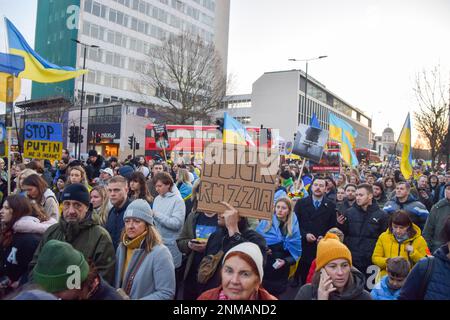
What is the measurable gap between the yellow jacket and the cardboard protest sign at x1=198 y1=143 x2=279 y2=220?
183cm

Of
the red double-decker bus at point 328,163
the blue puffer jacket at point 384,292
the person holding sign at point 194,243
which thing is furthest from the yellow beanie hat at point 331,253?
the red double-decker bus at point 328,163

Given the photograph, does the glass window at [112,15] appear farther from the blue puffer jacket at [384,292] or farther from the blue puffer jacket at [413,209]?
the blue puffer jacket at [384,292]

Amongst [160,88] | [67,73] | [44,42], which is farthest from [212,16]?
[67,73]

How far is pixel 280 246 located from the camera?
488 cm

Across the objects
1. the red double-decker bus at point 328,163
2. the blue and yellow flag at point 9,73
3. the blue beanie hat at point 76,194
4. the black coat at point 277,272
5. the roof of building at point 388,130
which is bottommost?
the black coat at point 277,272

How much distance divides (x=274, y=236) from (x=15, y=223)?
119 inches

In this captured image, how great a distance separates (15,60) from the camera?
334 inches

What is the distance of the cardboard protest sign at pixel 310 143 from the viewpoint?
8297 mm

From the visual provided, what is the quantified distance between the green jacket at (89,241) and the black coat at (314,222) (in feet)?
11.6

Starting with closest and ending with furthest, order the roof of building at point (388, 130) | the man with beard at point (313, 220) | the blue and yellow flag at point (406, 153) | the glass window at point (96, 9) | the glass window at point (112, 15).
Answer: the man with beard at point (313, 220) → the blue and yellow flag at point (406, 153) → the glass window at point (96, 9) → the glass window at point (112, 15) → the roof of building at point (388, 130)
